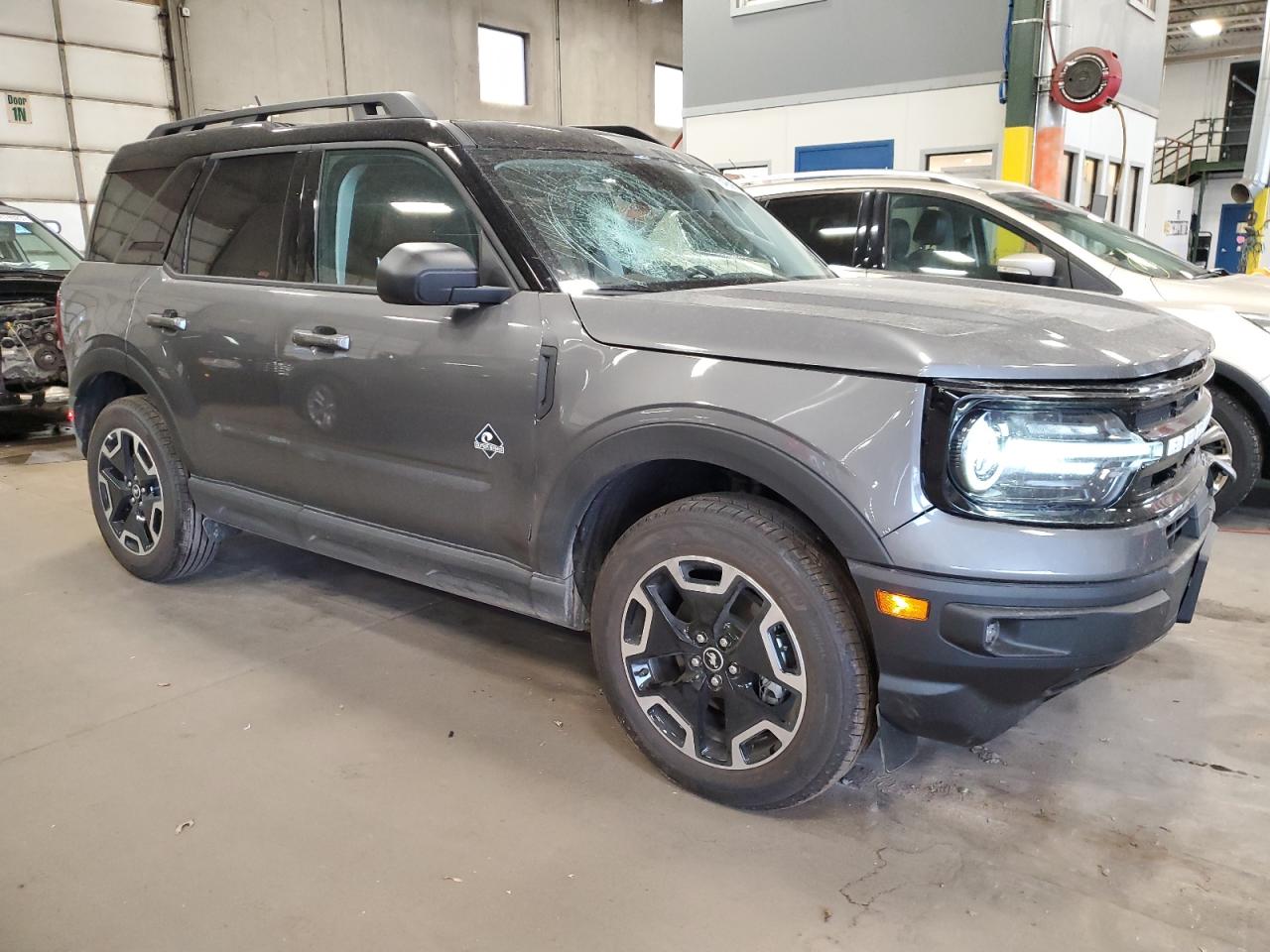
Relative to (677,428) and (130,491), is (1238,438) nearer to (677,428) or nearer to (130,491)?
(677,428)

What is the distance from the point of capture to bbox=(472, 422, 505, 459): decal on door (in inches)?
103

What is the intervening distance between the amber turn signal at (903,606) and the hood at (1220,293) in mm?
3579

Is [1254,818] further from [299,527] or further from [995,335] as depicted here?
[299,527]

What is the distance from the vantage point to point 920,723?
2.10 meters

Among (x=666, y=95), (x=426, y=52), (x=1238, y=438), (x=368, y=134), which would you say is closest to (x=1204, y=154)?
(x=666, y=95)

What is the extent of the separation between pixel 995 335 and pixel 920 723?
0.86 meters

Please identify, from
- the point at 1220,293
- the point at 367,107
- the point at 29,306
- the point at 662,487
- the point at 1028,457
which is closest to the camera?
the point at 1028,457

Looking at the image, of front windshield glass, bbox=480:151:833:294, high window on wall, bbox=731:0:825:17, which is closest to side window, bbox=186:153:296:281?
front windshield glass, bbox=480:151:833:294

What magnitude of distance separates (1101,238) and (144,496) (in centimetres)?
498

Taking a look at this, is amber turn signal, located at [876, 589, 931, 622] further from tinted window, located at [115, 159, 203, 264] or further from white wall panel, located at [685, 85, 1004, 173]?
white wall panel, located at [685, 85, 1004, 173]

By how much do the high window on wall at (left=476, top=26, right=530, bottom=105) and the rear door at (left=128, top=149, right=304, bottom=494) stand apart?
16337 millimetres

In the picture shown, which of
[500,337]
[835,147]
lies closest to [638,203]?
[500,337]

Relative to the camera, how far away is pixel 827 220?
18.1ft

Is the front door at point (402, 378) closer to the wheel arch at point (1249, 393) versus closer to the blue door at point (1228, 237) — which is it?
the wheel arch at point (1249, 393)
